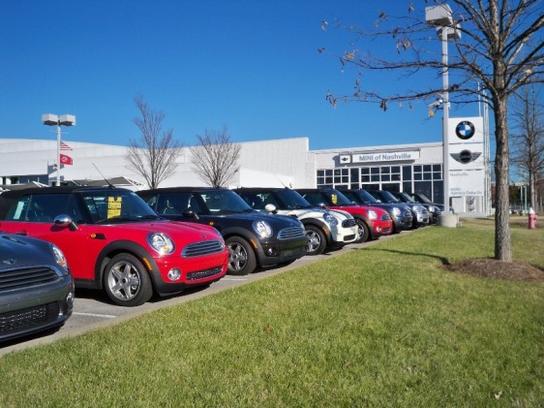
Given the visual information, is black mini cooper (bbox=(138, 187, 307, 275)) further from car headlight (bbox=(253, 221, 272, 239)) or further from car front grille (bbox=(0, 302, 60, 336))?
car front grille (bbox=(0, 302, 60, 336))

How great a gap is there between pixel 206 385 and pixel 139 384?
47cm

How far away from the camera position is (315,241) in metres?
12.3

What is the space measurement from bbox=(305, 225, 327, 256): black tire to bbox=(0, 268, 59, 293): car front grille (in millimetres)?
7717

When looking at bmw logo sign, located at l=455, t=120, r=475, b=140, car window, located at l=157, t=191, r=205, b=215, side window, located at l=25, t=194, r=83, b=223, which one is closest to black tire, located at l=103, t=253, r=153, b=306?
side window, located at l=25, t=194, r=83, b=223

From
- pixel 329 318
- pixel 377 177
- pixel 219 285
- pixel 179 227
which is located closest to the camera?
pixel 329 318

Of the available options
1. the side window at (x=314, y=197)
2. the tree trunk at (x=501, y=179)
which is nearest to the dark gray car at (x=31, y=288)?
the tree trunk at (x=501, y=179)

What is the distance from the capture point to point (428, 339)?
491 cm

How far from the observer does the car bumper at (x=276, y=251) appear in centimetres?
914

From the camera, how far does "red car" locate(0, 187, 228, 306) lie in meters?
6.73

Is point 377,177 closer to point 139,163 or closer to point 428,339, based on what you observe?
point 139,163

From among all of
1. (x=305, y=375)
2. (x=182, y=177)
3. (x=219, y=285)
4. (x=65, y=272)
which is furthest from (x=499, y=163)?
(x=182, y=177)

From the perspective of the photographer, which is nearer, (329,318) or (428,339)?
(428,339)

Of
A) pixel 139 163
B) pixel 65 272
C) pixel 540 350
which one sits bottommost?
pixel 540 350

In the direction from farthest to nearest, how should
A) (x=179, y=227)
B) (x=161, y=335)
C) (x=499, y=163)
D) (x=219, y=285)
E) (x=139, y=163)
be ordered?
1. (x=139, y=163)
2. (x=499, y=163)
3. (x=219, y=285)
4. (x=179, y=227)
5. (x=161, y=335)
